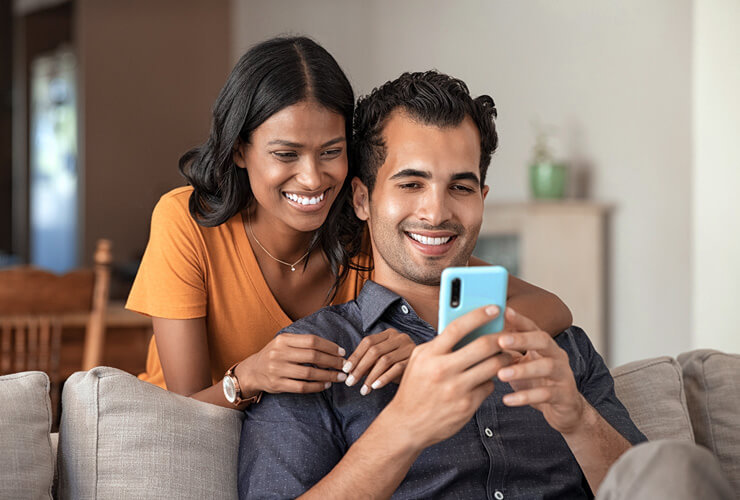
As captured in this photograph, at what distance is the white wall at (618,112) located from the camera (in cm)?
409

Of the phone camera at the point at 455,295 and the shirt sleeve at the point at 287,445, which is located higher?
the phone camera at the point at 455,295

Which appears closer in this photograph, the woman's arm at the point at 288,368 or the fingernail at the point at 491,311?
the fingernail at the point at 491,311

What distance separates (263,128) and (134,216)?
470 cm

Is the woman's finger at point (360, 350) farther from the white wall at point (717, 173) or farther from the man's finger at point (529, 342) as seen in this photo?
the white wall at point (717, 173)

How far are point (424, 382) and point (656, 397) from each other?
0.80 m

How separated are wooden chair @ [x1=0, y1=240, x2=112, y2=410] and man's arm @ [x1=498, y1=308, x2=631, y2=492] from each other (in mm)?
1724

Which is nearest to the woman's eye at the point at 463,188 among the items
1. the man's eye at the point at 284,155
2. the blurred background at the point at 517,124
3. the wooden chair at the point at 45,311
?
the man's eye at the point at 284,155

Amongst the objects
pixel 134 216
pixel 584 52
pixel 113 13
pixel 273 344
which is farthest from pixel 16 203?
pixel 273 344

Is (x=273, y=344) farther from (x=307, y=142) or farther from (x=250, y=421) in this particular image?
(x=307, y=142)

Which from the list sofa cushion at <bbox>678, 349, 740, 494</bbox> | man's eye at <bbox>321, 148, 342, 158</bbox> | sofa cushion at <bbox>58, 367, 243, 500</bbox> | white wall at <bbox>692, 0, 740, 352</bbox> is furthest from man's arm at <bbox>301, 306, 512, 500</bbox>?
white wall at <bbox>692, 0, 740, 352</bbox>

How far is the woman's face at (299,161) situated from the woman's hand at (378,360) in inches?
16.7

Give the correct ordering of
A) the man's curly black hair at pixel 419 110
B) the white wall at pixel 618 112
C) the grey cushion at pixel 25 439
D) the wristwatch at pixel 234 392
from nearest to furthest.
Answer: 1. the grey cushion at pixel 25 439
2. the wristwatch at pixel 234 392
3. the man's curly black hair at pixel 419 110
4. the white wall at pixel 618 112

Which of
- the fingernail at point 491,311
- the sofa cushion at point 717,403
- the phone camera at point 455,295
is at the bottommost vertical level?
the sofa cushion at point 717,403

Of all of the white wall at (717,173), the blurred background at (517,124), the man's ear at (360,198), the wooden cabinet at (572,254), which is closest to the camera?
the man's ear at (360,198)
